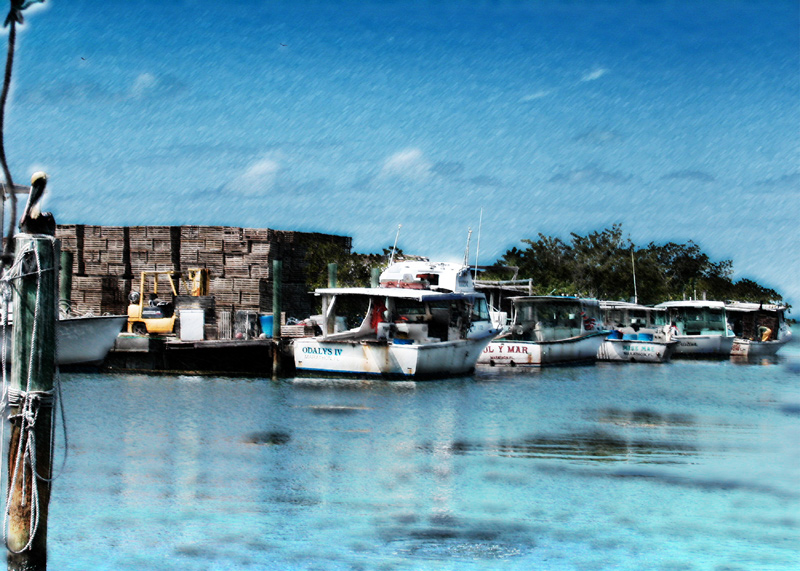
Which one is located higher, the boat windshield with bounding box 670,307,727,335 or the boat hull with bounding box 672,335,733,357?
the boat windshield with bounding box 670,307,727,335

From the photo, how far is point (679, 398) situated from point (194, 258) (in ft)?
66.9

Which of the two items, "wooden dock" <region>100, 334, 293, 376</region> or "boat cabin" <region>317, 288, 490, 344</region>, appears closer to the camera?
"boat cabin" <region>317, 288, 490, 344</region>

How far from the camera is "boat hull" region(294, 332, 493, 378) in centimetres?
2875

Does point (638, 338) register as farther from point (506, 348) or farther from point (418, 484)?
point (418, 484)

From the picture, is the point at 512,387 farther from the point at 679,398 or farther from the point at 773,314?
the point at 773,314

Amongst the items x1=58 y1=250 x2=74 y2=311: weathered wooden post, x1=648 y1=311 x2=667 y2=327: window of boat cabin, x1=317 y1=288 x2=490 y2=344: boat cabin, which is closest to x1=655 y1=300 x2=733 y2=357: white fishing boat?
x1=648 y1=311 x2=667 y2=327: window of boat cabin

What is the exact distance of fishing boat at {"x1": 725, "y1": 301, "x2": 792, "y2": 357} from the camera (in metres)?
51.7

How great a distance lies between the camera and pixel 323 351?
29328mm

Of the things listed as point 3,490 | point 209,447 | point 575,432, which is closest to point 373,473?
point 209,447

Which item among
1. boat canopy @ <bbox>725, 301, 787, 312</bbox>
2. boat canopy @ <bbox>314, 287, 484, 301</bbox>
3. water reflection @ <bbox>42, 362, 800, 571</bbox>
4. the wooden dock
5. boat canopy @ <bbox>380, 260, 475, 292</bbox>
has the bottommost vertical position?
water reflection @ <bbox>42, 362, 800, 571</bbox>

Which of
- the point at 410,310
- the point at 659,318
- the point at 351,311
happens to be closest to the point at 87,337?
the point at 410,310

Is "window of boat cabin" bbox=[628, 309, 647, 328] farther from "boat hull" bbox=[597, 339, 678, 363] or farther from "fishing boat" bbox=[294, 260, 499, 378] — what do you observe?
"fishing boat" bbox=[294, 260, 499, 378]

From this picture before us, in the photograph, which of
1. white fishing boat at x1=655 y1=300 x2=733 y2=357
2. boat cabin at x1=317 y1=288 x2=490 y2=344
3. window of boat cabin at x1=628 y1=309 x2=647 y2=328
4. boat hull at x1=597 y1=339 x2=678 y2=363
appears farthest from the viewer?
window of boat cabin at x1=628 y1=309 x2=647 y2=328

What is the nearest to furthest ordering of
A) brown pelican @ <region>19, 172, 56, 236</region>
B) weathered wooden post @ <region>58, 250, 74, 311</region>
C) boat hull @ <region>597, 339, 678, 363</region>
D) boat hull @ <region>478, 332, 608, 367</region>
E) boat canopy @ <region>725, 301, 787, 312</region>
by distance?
brown pelican @ <region>19, 172, 56, 236</region> < weathered wooden post @ <region>58, 250, 74, 311</region> < boat hull @ <region>478, 332, 608, 367</region> < boat hull @ <region>597, 339, 678, 363</region> < boat canopy @ <region>725, 301, 787, 312</region>
